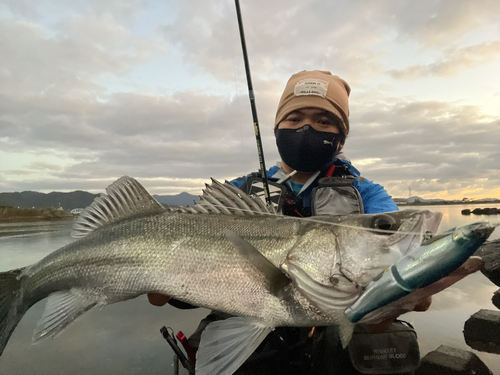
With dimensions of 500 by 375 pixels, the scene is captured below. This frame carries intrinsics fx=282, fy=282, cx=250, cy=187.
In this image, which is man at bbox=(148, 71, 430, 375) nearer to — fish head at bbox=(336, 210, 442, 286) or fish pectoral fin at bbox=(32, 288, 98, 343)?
fish pectoral fin at bbox=(32, 288, 98, 343)

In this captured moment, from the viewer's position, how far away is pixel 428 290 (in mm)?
1397

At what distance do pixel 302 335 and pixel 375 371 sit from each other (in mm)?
664

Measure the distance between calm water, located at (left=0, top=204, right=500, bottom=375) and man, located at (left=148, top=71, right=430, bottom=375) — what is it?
115cm

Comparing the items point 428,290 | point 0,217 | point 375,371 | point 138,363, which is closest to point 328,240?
point 428,290

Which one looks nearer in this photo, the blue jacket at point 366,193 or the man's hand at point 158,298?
the man's hand at point 158,298

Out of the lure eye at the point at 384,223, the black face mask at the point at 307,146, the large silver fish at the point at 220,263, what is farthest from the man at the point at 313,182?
the lure eye at the point at 384,223

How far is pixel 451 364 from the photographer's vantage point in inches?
130

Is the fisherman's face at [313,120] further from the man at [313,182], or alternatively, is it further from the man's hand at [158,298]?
the man's hand at [158,298]

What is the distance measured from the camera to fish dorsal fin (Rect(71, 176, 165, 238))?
2.35 metres

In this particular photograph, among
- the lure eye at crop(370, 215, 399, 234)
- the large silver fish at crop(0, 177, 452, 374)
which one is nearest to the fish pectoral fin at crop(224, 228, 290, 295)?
the large silver fish at crop(0, 177, 452, 374)

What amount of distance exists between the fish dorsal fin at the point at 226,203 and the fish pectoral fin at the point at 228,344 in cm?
76

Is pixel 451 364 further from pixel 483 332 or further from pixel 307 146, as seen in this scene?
pixel 307 146

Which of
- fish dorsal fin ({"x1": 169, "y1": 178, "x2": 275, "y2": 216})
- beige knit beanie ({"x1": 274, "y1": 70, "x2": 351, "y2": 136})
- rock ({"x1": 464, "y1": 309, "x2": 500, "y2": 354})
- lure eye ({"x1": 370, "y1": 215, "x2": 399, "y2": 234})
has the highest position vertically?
beige knit beanie ({"x1": 274, "y1": 70, "x2": 351, "y2": 136})

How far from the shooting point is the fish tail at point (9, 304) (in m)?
2.35
